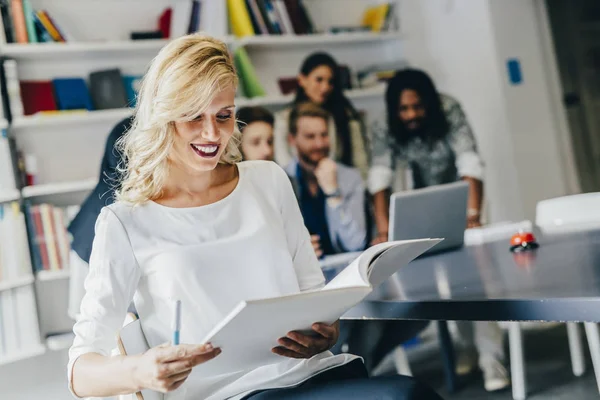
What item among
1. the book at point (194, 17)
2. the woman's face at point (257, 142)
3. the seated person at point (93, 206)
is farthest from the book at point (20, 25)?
the woman's face at point (257, 142)

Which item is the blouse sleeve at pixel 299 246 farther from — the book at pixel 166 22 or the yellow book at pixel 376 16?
the yellow book at pixel 376 16

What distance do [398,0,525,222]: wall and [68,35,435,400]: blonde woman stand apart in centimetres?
303

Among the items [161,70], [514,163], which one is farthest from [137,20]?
[161,70]

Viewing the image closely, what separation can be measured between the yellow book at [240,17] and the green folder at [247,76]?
10cm

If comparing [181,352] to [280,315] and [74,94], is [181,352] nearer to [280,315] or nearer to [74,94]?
[280,315]

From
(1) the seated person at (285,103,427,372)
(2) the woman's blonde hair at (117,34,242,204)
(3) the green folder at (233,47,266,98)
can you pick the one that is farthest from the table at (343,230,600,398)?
(3) the green folder at (233,47,266,98)

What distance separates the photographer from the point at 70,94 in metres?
3.56

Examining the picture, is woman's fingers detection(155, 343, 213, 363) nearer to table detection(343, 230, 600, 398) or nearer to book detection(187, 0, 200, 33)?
table detection(343, 230, 600, 398)

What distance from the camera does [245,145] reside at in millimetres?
3580

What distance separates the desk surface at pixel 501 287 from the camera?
1.19 meters

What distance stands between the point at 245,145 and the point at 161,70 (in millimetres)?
2144

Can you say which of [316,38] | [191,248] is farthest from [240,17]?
[191,248]

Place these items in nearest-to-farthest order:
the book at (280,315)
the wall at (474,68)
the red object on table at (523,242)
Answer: the book at (280,315) → the red object on table at (523,242) → the wall at (474,68)

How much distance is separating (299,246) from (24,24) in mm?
2396
